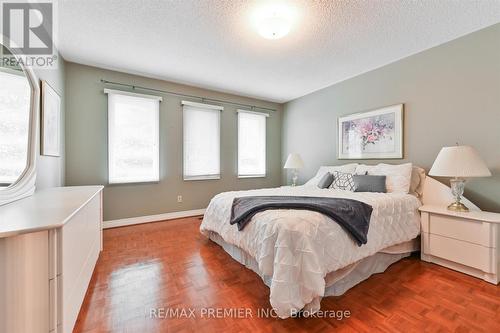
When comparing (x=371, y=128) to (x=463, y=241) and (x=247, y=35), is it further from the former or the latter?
(x=247, y=35)

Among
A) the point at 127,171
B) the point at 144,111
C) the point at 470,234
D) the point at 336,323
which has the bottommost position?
the point at 336,323

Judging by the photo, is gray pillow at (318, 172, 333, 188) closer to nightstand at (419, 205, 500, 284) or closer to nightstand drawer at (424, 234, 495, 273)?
nightstand at (419, 205, 500, 284)

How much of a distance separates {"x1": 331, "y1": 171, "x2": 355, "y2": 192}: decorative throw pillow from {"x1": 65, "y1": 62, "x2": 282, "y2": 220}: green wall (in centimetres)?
205

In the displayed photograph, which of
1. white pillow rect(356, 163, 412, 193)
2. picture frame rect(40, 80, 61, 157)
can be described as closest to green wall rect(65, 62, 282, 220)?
picture frame rect(40, 80, 61, 157)

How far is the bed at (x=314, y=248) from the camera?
140 cm

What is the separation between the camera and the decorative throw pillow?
2.94 m

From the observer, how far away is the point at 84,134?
3188 mm

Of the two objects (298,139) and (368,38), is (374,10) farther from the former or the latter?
(298,139)

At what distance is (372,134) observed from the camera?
3346 mm

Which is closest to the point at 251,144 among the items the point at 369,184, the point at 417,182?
the point at 369,184

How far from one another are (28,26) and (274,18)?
2157 millimetres

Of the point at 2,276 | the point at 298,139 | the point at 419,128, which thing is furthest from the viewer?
the point at 298,139

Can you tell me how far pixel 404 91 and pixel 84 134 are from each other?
4.63 m

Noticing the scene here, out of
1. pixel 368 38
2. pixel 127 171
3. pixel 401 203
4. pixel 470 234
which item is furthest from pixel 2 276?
pixel 368 38
